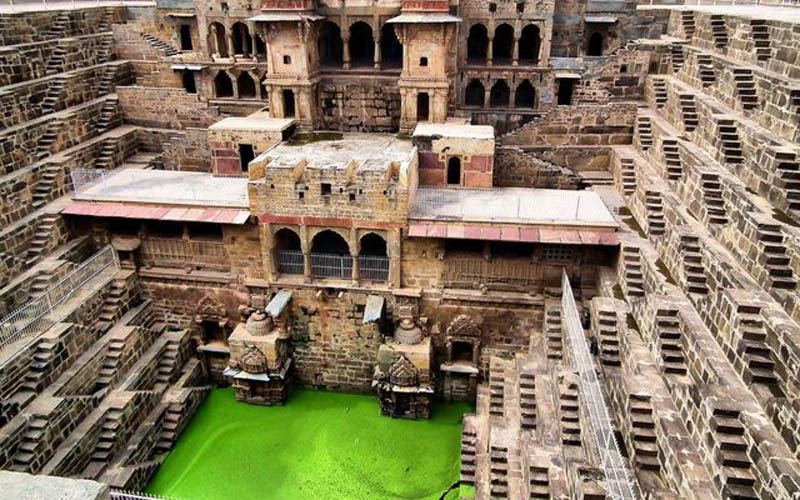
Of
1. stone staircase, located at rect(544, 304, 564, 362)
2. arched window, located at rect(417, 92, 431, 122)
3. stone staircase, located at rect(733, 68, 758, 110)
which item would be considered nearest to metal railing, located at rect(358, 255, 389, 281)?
stone staircase, located at rect(544, 304, 564, 362)

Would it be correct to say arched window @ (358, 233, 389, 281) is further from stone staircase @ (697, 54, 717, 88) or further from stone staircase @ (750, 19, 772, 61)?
stone staircase @ (750, 19, 772, 61)

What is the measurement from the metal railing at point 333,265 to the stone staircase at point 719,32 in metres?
13.7

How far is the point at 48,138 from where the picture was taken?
2084 cm

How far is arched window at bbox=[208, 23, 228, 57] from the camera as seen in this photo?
26016mm

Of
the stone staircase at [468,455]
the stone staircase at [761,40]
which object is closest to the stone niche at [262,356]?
the stone staircase at [468,455]

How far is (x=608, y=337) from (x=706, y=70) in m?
9.92

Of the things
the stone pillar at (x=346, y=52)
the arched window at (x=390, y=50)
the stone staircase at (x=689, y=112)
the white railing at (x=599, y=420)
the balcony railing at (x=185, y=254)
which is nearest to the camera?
the white railing at (x=599, y=420)

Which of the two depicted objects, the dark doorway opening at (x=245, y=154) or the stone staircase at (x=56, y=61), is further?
the stone staircase at (x=56, y=61)

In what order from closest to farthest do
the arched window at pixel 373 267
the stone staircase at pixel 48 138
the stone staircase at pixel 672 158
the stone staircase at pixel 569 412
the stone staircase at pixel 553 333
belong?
the stone staircase at pixel 569 412 < the stone staircase at pixel 553 333 < the stone staircase at pixel 672 158 < the arched window at pixel 373 267 < the stone staircase at pixel 48 138

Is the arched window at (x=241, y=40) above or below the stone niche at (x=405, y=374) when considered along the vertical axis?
above

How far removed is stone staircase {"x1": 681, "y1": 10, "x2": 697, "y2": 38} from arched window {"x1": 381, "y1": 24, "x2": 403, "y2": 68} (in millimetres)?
10810

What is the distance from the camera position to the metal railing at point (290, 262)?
19.0 meters

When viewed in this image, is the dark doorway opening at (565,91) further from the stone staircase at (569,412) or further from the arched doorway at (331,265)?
the stone staircase at (569,412)

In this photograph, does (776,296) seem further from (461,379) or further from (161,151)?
(161,151)
